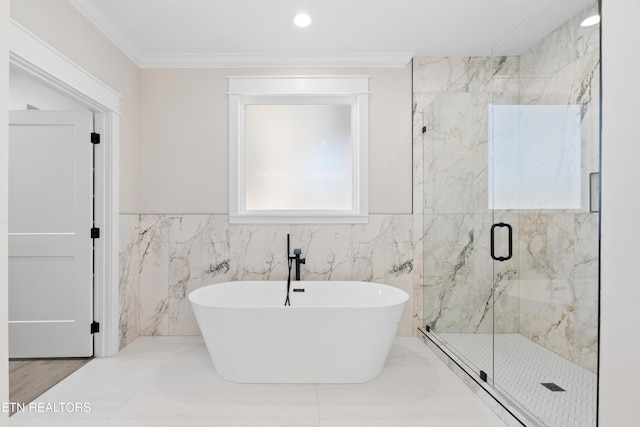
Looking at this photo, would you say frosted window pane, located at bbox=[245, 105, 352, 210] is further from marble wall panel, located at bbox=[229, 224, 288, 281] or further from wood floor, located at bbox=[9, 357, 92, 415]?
wood floor, located at bbox=[9, 357, 92, 415]

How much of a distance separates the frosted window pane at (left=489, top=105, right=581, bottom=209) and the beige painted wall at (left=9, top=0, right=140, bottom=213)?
8.69 feet

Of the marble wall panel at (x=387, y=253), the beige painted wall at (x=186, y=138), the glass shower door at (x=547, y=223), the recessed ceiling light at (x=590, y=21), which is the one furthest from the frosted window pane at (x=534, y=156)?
the beige painted wall at (x=186, y=138)

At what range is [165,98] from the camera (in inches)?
137

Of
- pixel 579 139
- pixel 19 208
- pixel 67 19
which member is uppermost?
pixel 67 19

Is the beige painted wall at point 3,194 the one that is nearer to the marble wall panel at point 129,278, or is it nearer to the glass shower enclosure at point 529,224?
the glass shower enclosure at point 529,224

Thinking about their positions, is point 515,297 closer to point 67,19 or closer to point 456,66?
point 456,66

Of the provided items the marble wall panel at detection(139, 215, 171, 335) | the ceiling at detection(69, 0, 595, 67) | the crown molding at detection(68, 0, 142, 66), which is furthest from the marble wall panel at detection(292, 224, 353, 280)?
the crown molding at detection(68, 0, 142, 66)

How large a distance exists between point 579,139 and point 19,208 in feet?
11.7

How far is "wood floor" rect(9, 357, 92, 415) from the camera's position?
2.38 metres

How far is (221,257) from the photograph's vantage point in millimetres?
3475

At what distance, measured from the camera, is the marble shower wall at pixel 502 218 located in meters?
1.66

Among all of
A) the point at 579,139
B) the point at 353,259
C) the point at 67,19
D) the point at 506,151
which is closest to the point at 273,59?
the point at 67,19

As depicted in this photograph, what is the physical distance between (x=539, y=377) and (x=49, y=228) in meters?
3.35

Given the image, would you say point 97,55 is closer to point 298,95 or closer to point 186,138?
point 186,138
